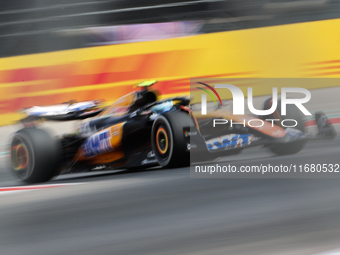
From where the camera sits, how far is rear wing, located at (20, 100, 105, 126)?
484 cm

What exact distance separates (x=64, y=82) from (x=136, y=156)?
298 cm

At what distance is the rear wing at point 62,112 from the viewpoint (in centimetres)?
484

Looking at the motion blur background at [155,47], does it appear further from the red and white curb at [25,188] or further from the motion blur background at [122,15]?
the red and white curb at [25,188]

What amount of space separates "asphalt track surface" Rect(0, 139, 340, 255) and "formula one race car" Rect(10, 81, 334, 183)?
10.7 inches

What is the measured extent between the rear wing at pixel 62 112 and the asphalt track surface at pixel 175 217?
2.98 ft

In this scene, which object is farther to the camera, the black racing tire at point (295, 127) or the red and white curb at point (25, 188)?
the black racing tire at point (295, 127)

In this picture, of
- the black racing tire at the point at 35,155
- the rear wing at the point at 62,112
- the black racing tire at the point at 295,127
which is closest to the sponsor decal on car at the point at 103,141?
the black racing tire at the point at 35,155

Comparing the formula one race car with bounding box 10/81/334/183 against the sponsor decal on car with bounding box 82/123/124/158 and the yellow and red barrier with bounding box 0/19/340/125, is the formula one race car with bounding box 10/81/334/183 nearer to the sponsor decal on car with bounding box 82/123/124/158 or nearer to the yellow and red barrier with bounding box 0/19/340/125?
the sponsor decal on car with bounding box 82/123/124/158

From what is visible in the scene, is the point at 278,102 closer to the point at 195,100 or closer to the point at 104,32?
the point at 195,100

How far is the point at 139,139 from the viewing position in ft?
14.7

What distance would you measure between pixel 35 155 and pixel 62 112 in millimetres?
684

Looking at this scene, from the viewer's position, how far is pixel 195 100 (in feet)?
14.9

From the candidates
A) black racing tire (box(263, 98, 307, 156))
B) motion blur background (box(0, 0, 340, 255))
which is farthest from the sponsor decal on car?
black racing tire (box(263, 98, 307, 156))

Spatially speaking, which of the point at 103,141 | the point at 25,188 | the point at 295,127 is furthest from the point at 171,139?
the point at 25,188
